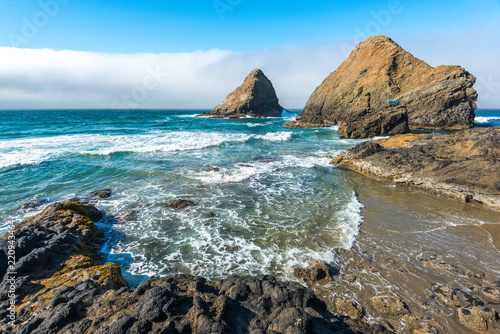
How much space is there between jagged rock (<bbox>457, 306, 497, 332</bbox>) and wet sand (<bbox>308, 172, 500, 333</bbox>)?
9 centimetres

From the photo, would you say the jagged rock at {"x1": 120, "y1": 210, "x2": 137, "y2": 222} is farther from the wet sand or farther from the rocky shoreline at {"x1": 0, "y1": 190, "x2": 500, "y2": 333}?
the wet sand

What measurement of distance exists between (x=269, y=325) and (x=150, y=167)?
13984 mm

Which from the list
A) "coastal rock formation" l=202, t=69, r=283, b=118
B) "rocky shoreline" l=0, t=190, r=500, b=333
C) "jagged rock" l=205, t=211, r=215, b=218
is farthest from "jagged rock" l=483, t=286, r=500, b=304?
"coastal rock formation" l=202, t=69, r=283, b=118

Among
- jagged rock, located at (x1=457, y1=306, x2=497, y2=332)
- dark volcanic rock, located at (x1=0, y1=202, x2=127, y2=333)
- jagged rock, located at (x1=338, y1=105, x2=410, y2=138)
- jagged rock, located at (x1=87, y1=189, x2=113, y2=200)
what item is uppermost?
jagged rock, located at (x1=338, y1=105, x2=410, y2=138)

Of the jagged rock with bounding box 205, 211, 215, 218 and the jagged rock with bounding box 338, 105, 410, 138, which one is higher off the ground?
the jagged rock with bounding box 338, 105, 410, 138

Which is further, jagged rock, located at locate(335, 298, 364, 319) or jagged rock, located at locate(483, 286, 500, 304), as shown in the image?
jagged rock, located at locate(483, 286, 500, 304)

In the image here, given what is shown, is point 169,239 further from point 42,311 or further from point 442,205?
point 442,205

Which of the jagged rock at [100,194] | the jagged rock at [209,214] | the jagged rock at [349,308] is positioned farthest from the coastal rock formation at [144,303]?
the jagged rock at [100,194]

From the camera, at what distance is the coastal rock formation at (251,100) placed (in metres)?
80.9

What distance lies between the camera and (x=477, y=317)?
3955 mm

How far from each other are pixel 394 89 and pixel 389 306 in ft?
160

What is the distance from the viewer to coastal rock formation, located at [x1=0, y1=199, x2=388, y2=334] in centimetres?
296

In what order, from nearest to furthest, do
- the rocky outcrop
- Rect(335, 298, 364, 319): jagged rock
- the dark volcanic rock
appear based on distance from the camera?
the dark volcanic rock
Rect(335, 298, 364, 319): jagged rock
the rocky outcrop

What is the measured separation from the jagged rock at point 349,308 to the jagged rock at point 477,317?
172cm
